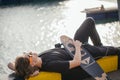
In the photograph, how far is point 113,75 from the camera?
5.43 meters

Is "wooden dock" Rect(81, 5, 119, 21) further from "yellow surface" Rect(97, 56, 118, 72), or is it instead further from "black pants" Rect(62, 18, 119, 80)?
"yellow surface" Rect(97, 56, 118, 72)

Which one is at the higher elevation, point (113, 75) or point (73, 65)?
point (73, 65)

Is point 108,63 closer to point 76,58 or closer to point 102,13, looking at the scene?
point 76,58

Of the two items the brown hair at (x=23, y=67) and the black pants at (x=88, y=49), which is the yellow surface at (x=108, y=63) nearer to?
the black pants at (x=88, y=49)

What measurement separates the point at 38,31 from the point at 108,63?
17.9 meters

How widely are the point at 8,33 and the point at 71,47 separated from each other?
18.5 metres

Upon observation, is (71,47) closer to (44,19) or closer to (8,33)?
(8,33)

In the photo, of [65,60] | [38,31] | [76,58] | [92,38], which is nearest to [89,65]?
[76,58]

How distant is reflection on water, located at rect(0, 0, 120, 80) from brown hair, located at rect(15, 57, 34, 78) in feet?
25.4

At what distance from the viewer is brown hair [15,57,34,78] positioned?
4781mm

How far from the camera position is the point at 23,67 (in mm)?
4805

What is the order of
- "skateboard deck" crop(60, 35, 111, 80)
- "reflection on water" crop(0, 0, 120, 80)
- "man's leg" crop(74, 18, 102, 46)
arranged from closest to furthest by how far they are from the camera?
1. "skateboard deck" crop(60, 35, 111, 80)
2. "man's leg" crop(74, 18, 102, 46)
3. "reflection on water" crop(0, 0, 120, 80)

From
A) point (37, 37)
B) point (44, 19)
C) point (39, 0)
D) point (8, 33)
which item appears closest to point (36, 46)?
point (37, 37)

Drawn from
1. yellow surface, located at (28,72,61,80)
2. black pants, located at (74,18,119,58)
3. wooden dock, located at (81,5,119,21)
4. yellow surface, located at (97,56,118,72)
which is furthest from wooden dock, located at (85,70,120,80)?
wooden dock, located at (81,5,119,21)
